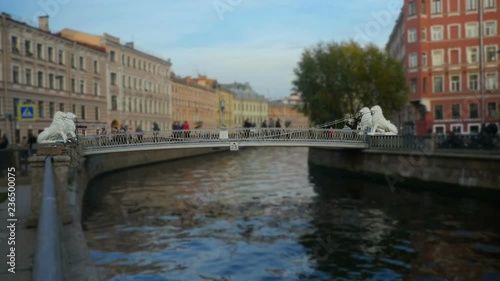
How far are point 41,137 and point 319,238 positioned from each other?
1037 cm

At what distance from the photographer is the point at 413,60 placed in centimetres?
4931

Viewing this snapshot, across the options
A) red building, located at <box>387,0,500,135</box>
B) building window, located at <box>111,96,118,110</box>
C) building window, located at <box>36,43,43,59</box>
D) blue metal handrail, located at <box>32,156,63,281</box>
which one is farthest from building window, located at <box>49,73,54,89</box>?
blue metal handrail, located at <box>32,156,63,281</box>

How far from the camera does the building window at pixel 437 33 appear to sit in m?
48.1

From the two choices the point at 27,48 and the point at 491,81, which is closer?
the point at 27,48

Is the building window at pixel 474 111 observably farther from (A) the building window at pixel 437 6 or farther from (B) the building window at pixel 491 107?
(A) the building window at pixel 437 6

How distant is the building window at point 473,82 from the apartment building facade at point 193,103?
3618 cm

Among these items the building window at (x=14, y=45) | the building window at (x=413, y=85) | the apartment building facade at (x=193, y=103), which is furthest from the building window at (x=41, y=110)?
the building window at (x=413, y=85)

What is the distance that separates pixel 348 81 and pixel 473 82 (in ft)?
45.3

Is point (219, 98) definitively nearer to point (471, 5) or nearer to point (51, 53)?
point (51, 53)

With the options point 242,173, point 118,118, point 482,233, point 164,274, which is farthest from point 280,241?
point 118,118

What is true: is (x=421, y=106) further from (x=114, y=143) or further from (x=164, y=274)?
(x=164, y=274)

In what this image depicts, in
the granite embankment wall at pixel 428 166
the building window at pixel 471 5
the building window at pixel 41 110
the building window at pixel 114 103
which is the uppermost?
the building window at pixel 471 5

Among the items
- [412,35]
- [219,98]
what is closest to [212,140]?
[412,35]

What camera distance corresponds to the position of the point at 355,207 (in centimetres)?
2191
